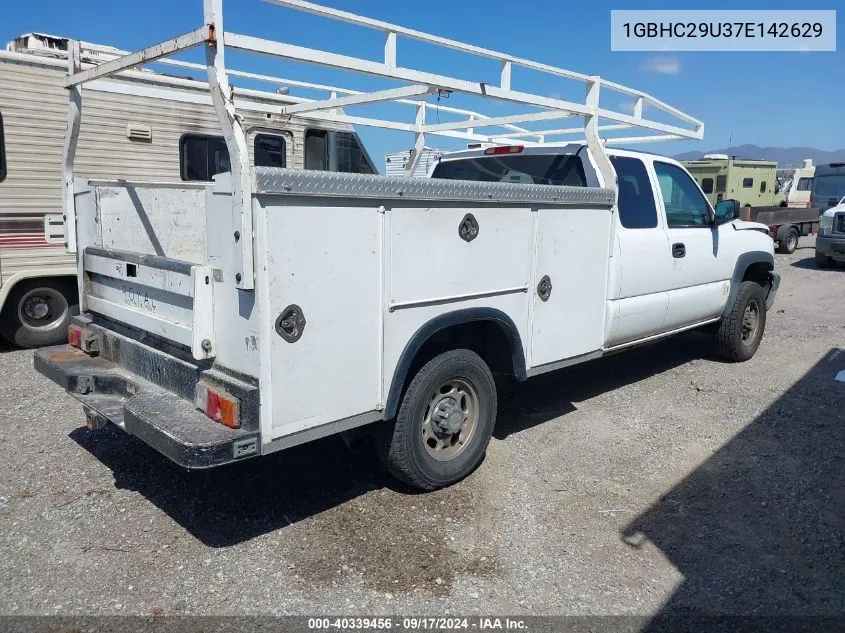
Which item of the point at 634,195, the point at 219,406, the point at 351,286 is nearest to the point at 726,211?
the point at 634,195

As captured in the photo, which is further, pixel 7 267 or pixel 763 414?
pixel 7 267

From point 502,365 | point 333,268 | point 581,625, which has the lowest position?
point 581,625

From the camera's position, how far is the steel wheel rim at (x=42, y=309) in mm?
7105

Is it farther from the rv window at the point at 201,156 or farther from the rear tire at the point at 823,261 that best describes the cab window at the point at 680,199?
the rear tire at the point at 823,261

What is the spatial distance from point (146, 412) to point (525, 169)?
3.45 metres

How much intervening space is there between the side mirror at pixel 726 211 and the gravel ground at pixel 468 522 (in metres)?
1.68

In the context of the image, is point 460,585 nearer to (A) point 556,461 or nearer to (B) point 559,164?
(A) point 556,461

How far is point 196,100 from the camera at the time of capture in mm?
4645

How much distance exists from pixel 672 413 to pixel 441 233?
2996 mm

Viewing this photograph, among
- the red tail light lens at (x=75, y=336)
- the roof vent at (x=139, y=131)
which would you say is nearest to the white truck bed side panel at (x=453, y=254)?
the red tail light lens at (x=75, y=336)

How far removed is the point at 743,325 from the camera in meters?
7.13

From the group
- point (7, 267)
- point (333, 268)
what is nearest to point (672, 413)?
point (333, 268)

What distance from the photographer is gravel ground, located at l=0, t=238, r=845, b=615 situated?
10.7 ft

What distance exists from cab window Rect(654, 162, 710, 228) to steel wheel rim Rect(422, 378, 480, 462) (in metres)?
2.58
